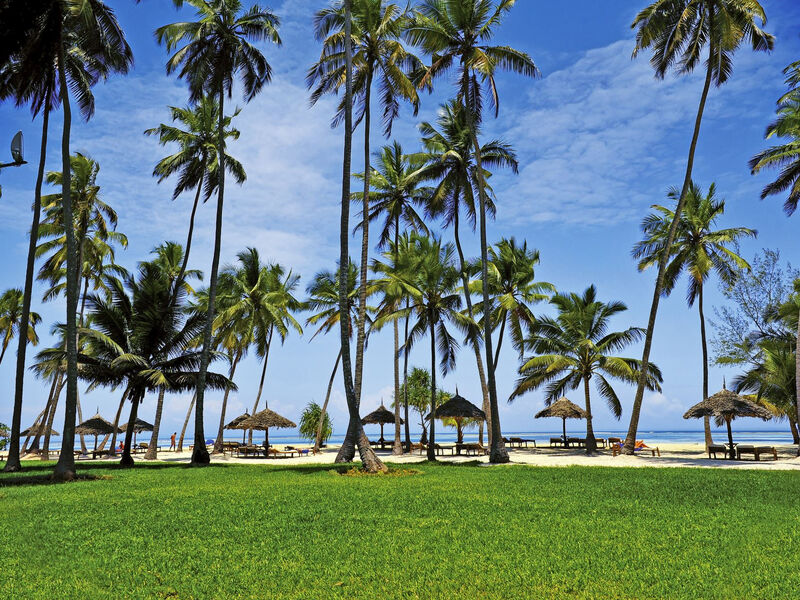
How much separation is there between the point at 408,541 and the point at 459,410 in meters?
18.6

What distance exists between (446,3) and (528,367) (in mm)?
15385

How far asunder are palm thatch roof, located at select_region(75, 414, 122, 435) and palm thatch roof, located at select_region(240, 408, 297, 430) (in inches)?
283

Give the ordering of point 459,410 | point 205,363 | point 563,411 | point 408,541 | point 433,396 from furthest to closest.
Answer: point 563,411 → point 459,410 → point 433,396 → point 205,363 → point 408,541

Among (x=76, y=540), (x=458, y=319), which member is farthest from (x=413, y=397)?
(x=76, y=540)

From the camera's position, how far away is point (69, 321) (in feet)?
51.3

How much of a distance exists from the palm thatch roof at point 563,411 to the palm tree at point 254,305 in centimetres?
1304

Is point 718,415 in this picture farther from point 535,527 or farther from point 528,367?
point 535,527

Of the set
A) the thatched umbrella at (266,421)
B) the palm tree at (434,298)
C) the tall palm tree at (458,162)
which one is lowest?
the thatched umbrella at (266,421)

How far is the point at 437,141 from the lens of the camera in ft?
79.0

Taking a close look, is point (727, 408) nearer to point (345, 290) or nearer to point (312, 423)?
point (345, 290)

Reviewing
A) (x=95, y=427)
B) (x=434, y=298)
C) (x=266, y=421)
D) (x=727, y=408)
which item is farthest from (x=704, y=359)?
(x=95, y=427)

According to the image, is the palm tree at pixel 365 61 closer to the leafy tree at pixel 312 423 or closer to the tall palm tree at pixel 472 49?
the tall palm tree at pixel 472 49

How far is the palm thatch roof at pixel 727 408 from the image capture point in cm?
2155

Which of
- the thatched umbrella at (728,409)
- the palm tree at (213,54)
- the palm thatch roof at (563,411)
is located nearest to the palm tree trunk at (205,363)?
the palm tree at (213,54)
